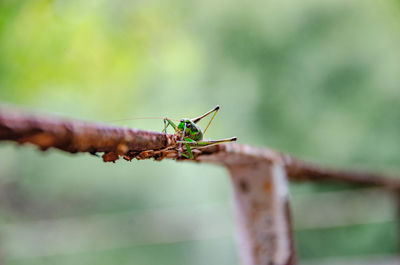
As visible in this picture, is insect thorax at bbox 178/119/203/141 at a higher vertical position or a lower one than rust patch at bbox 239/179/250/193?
higher

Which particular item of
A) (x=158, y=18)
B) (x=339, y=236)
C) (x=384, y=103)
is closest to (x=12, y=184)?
(x=158, y=18)

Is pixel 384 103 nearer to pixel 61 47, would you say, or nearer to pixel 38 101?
pixel 61 47

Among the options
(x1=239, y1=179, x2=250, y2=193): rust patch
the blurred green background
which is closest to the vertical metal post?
(x1=239, y1=179, x2=250, y2=193): rust patch

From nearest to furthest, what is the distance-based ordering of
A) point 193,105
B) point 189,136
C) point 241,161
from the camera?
point 189,136
point 241,161
point 193,105

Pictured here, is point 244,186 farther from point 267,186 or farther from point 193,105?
point 193,105

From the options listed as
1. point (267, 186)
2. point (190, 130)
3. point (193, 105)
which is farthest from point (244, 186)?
point (193, 105)

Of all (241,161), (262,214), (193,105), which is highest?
(193,105)

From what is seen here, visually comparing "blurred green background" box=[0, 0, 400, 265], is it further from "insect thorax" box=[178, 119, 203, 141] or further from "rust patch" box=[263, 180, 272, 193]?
"insect thorax" box=[178, 119, 203, 141]
